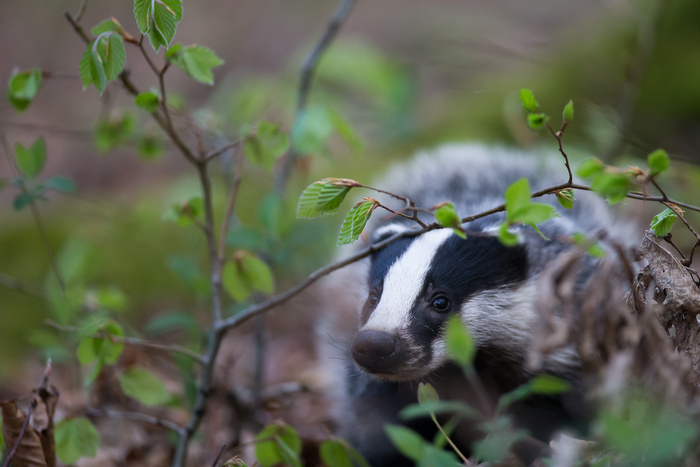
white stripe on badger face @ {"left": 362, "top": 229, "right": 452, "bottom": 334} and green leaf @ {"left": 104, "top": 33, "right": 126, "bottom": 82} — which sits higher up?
green leaf @ {"left": 104, "top": 33, "right": 126, "bottom": 82}

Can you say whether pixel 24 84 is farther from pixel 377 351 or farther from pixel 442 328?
pixel 442 328

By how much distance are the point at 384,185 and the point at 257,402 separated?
1.42 metres

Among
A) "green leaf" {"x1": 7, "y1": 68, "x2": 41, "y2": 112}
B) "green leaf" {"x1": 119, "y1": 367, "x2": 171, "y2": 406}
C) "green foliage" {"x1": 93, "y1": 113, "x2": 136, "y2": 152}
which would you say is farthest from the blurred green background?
"green leaf" {"x1": 119, "y1": 367, "x2": 171, "y2": 406}

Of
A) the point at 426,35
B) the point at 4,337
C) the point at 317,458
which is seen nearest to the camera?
the point at 317,458

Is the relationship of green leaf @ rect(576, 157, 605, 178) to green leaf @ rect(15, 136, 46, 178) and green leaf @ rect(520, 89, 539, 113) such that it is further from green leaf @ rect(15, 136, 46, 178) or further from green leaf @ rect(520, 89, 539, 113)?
green leaf @ rect(15, 136, 46, 178)

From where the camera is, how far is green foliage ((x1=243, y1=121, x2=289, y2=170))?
1867mm

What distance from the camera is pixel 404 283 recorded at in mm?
1930

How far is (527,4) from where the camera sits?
31.1 feet

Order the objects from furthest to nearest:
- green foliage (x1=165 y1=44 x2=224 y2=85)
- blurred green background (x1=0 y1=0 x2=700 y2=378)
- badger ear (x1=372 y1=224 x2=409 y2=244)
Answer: blurred green background (x1=0 y1=0 x2=700 y2=378) → badger ear (x1=372 y1=224 x2=409 y2=244) → green foliage (x1=165 y1=44 x2=224 y2=85)

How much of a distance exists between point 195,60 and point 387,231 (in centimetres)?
97

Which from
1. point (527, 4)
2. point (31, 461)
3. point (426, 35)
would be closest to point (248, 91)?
point (31, 461)

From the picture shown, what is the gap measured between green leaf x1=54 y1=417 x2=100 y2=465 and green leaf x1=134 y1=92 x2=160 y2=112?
0.98 m

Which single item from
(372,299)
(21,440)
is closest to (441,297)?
(372,299)

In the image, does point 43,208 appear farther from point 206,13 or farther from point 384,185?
point 206,13
